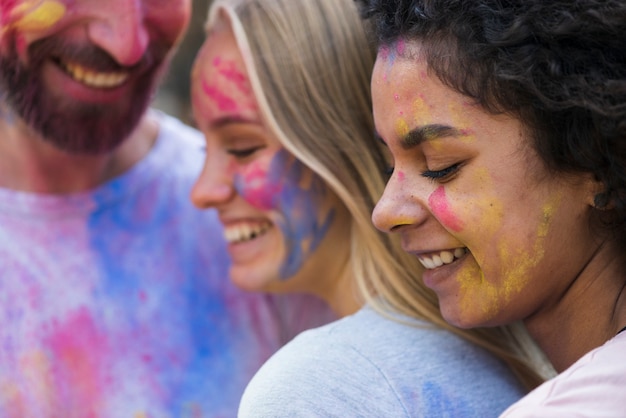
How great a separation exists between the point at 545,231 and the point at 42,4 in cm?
141

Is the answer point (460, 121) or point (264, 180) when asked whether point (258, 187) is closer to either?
point (264, 180)

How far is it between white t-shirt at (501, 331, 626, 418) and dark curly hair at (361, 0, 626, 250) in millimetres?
317

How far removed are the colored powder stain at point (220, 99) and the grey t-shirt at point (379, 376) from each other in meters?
0.69

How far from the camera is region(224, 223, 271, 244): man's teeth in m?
2.33

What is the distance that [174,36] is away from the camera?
7.91 feet

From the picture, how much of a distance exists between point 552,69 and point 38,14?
1366mm

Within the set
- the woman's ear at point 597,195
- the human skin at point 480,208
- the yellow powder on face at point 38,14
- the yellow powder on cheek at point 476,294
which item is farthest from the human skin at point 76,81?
the woman's ear at point 597,195

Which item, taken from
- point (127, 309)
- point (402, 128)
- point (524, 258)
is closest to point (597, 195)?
point (524, 258)

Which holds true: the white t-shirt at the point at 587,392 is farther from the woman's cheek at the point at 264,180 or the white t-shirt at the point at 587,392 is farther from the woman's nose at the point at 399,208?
the woman's cheek at the point at 264,180

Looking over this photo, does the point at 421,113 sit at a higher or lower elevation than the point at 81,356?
higher

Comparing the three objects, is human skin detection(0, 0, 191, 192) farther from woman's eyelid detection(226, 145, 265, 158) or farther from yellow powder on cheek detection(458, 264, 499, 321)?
yellow powder on cheek detection(458, 264, 499, 321)

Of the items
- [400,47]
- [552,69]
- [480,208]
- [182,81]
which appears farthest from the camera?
[182,81]

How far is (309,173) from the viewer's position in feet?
7.41

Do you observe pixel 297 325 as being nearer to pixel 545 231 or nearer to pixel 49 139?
pixel 49 139
